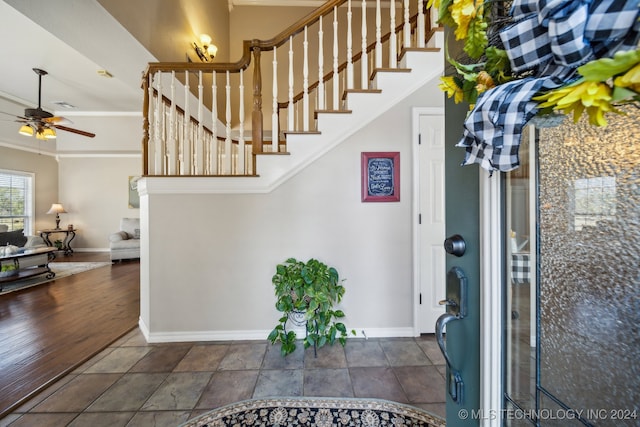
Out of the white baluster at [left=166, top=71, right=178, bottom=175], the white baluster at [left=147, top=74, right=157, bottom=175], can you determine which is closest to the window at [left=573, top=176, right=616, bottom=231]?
the white baluster at [left=166, top=71, right=178, bottom=175]

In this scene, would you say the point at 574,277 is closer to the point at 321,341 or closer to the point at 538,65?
the point at 538,65

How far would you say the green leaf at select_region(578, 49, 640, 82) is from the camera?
271 millimetres

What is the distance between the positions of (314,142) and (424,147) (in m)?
0.99

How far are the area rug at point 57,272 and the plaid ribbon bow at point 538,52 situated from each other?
5710mm

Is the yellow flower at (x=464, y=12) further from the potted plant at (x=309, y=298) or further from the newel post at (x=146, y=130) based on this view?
the newel post at (x=146, y=130)

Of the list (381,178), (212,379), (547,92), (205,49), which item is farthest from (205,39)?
(547,92)

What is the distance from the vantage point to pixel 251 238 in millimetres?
2244

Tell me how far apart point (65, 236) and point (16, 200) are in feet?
4.02

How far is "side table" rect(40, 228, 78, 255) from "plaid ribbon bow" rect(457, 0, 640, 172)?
886 cm

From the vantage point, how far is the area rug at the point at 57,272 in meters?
3.79

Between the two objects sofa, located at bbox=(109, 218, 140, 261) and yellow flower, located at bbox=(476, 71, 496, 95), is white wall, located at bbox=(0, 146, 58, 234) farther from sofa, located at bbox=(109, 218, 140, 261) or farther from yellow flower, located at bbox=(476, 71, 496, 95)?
yellow flower, located at bbox=(476, 71, 496, 95)


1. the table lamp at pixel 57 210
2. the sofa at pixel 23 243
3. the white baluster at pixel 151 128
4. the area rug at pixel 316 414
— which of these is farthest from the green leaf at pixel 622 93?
the table lamp at pixel 57 210

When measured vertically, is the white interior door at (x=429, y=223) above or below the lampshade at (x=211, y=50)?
below

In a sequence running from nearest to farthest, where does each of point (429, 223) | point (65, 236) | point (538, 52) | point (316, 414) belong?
point (538, 52), point (316, 414), point (429, 223), point (65, 236)
